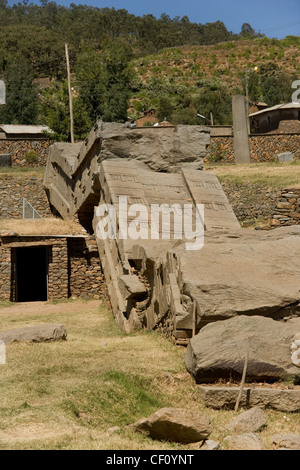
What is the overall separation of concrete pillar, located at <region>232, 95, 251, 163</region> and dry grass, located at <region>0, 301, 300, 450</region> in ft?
66.4

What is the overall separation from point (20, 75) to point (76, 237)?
146 ft

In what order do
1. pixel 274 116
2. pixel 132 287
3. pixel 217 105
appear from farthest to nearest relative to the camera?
1. pixel 217 105
2. pixel 274 116
3. pixel 132 287

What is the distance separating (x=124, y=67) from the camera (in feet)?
159

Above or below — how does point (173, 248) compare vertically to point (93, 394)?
above

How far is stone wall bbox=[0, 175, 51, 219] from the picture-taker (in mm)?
23891

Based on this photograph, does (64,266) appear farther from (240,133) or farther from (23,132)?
(23,132)

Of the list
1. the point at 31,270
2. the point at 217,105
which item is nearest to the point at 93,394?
the point at 31,270

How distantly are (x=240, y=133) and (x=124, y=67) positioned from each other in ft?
74.4

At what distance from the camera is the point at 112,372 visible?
22.9 feet

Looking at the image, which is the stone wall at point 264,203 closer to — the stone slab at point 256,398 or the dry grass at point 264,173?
the dry grass at point 264,173

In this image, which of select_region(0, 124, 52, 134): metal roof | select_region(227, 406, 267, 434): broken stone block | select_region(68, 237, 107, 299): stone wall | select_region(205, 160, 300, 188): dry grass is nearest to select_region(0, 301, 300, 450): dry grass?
select_region(227, 406, 267, 434): broken stone block

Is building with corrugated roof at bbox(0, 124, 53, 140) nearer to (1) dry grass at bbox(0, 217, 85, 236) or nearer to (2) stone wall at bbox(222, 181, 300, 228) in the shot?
(2) stone wall at bbox(222, 181, 300, 228)

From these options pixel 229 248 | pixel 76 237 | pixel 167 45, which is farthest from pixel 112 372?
pixel 167 45
